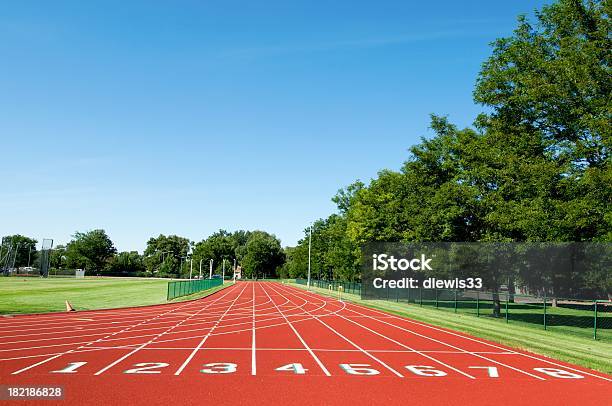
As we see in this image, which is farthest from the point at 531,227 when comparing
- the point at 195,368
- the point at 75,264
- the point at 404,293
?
→ the point at 75,264

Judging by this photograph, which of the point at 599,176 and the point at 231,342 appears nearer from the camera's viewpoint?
the point at 231,342

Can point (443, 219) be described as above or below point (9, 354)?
above

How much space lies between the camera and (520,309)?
43.1m

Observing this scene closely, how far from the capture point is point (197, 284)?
53938 mm

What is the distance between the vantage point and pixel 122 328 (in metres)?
20.5

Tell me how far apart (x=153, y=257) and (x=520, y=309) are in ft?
494

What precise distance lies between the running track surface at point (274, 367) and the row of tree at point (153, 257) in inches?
4979

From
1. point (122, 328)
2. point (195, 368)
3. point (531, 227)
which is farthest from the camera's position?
point (531, 227)

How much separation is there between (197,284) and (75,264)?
386 ft

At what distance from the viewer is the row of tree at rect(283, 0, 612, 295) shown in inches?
934

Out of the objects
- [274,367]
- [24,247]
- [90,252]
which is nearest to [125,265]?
[90,252]

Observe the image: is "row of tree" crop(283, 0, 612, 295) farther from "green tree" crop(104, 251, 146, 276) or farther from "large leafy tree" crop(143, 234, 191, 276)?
"large leafy tree" crop(143, 234, 191, 276)

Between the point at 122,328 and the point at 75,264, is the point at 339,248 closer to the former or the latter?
the point at 122,328

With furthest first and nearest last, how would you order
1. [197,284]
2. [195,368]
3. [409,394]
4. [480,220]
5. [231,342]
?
[197,284] → [480,220] → [231,342] → [195,368] → [409,394]
